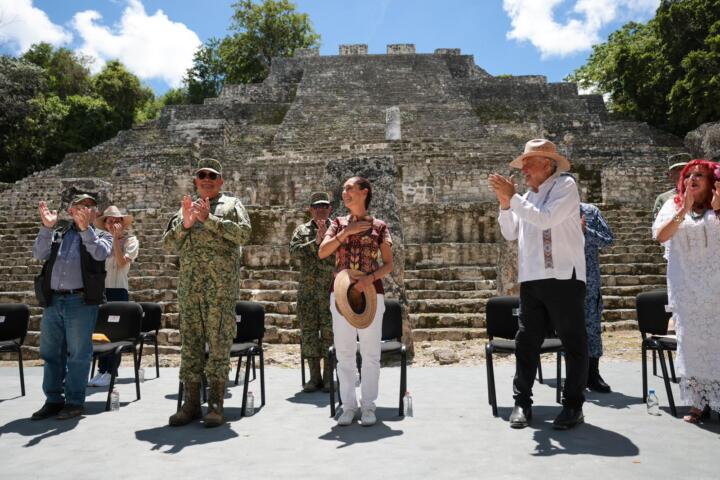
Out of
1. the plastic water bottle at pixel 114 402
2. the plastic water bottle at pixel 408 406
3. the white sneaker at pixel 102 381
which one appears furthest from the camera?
the white sneaker at pixel 102 381

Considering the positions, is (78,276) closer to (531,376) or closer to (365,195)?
(365,195)

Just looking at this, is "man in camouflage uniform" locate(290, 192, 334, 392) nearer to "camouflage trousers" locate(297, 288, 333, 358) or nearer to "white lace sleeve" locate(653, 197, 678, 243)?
"camouflage trousers" locate(297, 288, 333, 358)

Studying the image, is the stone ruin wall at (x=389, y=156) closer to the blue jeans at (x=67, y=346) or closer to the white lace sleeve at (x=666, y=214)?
the blue jeans at (x=67, y=346)

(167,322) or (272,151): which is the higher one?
(272,151)

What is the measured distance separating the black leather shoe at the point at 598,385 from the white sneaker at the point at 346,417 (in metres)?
2.05

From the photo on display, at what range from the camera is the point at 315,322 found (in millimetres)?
5004

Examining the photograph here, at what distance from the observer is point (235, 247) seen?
383 cm

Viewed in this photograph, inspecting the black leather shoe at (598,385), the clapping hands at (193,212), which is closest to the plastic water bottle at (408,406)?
the black leather shoe at (598,385)

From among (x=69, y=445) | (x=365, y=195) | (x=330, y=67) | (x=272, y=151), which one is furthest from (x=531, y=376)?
(x=330, y=67)

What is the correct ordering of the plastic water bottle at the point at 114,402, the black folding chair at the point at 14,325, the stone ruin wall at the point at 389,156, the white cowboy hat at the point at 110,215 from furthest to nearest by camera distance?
the stone ruin wall at the point at 389,156 < the white cowboy hat at the point at 110,215 < the black folding chair at the point at 14,325 < the plastic water bottle at the point at 114,402

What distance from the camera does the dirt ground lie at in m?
6.26

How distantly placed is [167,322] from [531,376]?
5530 mm

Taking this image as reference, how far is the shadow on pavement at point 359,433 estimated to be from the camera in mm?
3264

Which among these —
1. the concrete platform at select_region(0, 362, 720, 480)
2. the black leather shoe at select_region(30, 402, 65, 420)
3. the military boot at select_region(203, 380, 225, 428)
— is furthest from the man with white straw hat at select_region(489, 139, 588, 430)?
the black leather shoe at select_region(30, 402, 65, 420)
